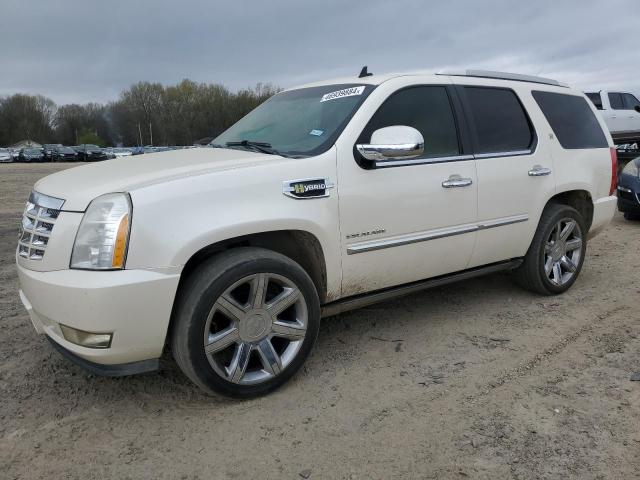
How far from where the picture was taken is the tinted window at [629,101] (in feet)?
55.2

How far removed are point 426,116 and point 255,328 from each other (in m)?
1.87

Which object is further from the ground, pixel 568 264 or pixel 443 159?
pixel 443 159

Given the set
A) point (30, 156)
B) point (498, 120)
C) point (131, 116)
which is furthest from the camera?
point (131, 116)

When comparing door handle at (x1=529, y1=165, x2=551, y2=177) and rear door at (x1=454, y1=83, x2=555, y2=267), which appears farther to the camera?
door handle at (x1=529, y1=165, x2=551, y2=177)

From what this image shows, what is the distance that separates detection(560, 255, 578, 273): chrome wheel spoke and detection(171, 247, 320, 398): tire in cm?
259

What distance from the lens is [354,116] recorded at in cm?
328

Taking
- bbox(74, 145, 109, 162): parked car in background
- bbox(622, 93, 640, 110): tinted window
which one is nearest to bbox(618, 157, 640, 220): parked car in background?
bbox(622, 93, 640, 110): tinted window

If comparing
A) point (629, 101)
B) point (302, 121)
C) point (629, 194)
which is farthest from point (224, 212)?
point (629, 101)

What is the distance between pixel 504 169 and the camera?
390cm

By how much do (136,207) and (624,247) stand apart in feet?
20.0

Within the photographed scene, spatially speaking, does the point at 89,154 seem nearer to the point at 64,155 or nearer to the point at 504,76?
the point at 64,155

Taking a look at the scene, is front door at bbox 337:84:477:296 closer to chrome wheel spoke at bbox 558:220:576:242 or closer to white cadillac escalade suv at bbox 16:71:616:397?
white cadillac escalade suv at bbox 16:71:616:397

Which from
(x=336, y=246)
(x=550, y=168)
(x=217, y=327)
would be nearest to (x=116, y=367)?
(x=217, y=327)

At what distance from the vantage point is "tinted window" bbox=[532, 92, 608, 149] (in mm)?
4434
